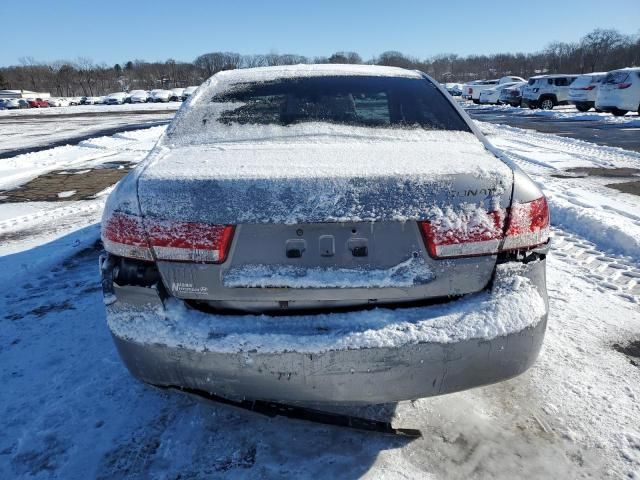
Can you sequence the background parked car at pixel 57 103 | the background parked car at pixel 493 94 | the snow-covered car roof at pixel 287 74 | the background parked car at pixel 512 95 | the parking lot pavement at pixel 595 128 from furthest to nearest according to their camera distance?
the background parked car at pixel 57 103, the background parked car at pixel 493 94, the background parked car at pixel 512 95, the parking lot pavement at pixel 595 128, the snow-covered car roof at pixel 287 74

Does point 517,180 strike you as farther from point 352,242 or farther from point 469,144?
point 352,242

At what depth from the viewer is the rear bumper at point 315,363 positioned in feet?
5.21

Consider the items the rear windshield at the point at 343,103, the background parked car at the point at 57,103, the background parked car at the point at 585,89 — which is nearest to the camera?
the rear windshield at the point at 343,103

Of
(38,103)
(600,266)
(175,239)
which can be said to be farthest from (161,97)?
(175,239)

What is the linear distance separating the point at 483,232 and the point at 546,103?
27801 millimetres

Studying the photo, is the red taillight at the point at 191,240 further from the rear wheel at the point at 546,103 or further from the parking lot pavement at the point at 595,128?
the rear wheel at the point at 546,103

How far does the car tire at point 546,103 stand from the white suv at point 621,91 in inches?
281

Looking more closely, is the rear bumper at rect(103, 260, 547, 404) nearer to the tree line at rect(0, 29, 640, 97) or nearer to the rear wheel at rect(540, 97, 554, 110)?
the rear wheel at rect(540, 97, 554, 110)

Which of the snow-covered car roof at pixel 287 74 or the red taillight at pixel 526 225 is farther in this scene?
the snow-covered car roof at pixel 287 74

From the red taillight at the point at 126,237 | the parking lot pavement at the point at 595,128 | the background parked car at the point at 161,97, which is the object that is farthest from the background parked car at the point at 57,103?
the red taillight at the point at 126,237

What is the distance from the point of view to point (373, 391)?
163 centimetres

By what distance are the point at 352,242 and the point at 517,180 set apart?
26.3 inches

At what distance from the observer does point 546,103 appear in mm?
25688

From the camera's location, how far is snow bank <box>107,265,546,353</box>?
159cm
